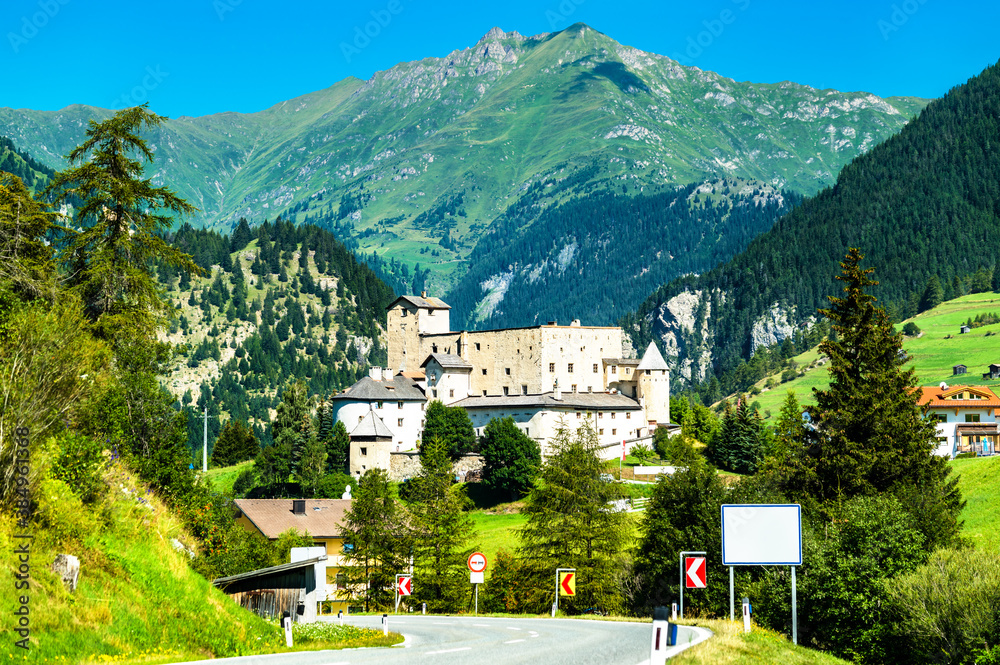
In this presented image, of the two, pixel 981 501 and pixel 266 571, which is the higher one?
pixel 981 501

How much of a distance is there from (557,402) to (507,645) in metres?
87.6

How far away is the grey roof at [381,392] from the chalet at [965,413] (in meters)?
57.2

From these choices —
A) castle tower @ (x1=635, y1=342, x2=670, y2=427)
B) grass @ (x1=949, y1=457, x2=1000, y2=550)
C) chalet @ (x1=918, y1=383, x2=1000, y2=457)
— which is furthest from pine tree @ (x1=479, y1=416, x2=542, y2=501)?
chalet @ (x1=918, y1=383, x2=1000, y2=457)

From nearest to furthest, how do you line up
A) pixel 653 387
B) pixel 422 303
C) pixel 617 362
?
1. pixel 653 387
2. pixel 617 362
3. pixel 422 303

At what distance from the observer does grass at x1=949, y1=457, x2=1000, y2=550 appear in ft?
160

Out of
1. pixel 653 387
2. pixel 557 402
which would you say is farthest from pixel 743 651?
pixel 653 387

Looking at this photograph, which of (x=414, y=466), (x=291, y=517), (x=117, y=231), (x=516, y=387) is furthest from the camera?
(x=516, y=387)

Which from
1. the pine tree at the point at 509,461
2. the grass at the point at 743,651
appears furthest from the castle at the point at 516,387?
the grass at the point at 743,651

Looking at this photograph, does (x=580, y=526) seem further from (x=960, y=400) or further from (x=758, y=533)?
(x=960, y=400)

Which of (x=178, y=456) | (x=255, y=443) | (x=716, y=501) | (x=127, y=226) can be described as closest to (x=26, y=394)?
(x=178, y=456)

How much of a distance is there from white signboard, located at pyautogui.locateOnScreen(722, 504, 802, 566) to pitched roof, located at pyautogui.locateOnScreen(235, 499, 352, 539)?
54.8 meters

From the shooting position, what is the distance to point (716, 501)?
49500 mm

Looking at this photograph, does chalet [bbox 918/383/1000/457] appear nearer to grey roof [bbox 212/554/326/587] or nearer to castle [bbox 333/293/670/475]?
castle [bbox 333/293/670/475]

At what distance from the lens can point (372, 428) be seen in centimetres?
11056
